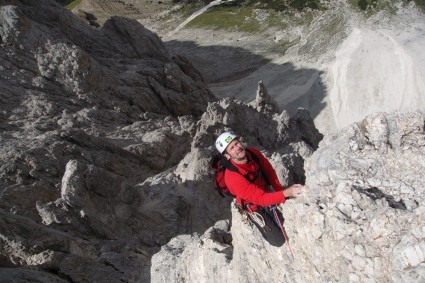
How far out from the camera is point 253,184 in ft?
31.9

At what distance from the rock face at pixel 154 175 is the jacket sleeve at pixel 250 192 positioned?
56 centimetres

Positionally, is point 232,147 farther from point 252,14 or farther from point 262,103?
point 252,14

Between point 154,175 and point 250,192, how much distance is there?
19.3m

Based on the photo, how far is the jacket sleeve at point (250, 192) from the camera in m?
9.41

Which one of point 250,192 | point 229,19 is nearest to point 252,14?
point 229,19

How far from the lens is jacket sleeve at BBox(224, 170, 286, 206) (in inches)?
371

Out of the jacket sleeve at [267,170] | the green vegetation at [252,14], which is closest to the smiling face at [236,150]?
the jacket sleeve at [267,170]

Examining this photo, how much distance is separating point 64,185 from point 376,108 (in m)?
35.4

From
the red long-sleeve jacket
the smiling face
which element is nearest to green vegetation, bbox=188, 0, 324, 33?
the red long-sleeve jacket

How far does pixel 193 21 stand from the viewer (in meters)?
81.1

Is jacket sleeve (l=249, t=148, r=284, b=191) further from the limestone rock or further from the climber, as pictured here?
the limestone rock

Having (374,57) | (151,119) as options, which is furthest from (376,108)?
(151,119)

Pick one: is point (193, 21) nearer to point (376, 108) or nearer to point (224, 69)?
point (224, 69)

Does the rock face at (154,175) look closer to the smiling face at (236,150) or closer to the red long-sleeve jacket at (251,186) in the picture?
the red long-sleeve jacket at (251,186)
